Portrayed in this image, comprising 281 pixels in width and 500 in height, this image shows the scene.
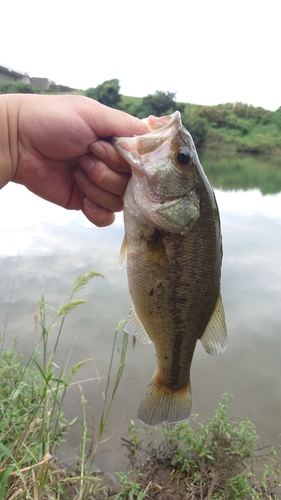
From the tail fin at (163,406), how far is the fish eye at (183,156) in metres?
1.27

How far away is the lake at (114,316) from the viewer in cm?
452

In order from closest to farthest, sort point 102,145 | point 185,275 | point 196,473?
point 185,275
point 102,145
point 196,473

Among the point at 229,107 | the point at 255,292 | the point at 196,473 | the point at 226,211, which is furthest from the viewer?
the point at 229,107

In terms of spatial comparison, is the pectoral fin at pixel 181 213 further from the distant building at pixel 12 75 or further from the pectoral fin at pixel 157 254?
the distant building at pixel 12 75

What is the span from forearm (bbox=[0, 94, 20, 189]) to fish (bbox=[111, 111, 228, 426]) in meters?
0.73

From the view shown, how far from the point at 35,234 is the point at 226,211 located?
8.37 meters

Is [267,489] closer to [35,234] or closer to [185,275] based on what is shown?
[185,275]

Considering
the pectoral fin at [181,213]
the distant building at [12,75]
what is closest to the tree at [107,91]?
the distant building at [12,75]

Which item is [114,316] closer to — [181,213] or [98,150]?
[98,150]

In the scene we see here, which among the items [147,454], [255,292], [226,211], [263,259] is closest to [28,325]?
[147,454]

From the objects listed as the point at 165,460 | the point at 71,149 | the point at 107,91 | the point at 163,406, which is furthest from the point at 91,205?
the point at 107,91

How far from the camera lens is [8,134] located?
87.5 inches

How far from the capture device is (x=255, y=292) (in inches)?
308

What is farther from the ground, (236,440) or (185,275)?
(185,275)
